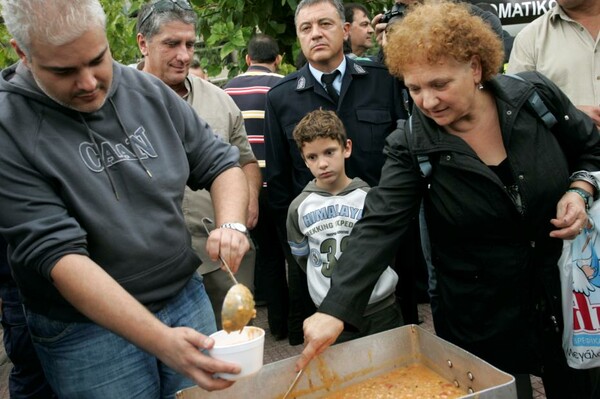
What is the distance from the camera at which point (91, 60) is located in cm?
177

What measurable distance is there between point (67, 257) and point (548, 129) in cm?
170

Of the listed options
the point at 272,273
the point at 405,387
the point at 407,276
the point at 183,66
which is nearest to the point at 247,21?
the point at 272,273

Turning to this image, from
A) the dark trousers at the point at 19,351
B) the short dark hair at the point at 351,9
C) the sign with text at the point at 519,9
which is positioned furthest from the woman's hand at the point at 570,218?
the sign with text at the point at 519,9

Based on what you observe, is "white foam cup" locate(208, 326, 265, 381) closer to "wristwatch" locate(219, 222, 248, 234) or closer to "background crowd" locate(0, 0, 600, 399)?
"background crowd" locate(0, 0, 600, 399)

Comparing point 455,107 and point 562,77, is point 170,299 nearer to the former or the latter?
point 455,107

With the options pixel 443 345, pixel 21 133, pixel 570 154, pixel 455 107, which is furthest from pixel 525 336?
pixel 21 133

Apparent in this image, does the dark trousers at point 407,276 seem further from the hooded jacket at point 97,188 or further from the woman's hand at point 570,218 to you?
the hooded jacket at point 97,188

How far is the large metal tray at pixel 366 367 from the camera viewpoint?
190 cm

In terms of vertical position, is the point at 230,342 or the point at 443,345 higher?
the point at 230,342

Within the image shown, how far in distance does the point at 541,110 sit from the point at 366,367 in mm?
1109

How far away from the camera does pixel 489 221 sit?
228 centimetres

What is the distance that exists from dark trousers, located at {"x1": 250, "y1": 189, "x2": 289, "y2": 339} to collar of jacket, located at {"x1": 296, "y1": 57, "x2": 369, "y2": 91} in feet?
4.17

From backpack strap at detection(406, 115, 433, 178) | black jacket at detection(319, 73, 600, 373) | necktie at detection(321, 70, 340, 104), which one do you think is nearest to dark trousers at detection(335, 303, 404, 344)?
black jacket at detection(319, 73, 600, 373)

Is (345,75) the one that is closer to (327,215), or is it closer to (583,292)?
(327,215)
